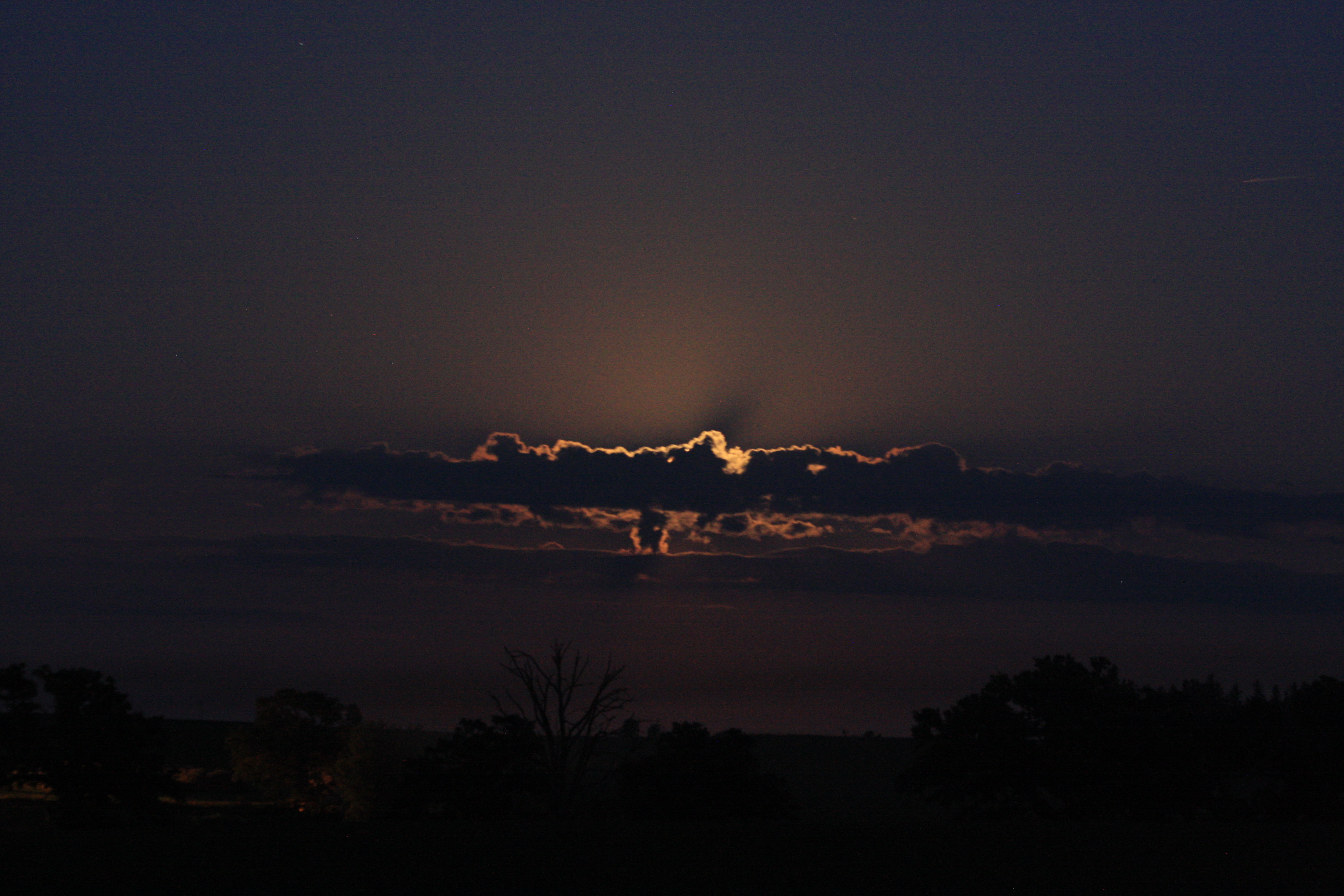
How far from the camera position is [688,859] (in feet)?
117

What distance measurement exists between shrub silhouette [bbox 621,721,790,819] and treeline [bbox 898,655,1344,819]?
713cm

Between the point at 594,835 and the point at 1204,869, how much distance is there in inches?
791

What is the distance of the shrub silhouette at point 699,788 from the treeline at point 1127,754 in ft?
23.4

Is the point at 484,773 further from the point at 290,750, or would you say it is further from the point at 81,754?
the point at 290,750

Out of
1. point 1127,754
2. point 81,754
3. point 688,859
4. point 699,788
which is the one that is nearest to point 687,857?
point 688,859

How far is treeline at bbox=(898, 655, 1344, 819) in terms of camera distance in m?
53.4

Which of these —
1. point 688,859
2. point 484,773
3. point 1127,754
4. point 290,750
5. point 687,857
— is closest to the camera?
point 688,859

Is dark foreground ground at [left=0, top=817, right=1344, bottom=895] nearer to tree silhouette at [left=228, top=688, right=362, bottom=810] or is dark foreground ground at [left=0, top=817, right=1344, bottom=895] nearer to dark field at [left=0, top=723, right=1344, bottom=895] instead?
dark field at [left=0, top=723, right=1344, bottom=895]

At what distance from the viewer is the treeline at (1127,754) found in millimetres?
53406

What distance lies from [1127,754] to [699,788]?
20.3 metres

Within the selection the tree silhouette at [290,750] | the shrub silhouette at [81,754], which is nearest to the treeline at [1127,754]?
the shrub silhouette at [81,754]

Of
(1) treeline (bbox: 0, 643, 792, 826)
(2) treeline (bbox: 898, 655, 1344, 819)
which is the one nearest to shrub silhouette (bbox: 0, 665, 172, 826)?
(1) treeline (bbox: 0, 643, 792, 826)

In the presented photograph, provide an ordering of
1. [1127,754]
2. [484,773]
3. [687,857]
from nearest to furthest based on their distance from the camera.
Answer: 1. [687,857]
2. [1127,754]
3. [484,773]

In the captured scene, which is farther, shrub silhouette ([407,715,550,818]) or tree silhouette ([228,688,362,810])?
tree silhouette ([228,688,362,810])
